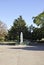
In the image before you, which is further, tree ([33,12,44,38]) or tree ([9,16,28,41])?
tree ([9,16,28,41])

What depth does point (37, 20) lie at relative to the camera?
6400cm

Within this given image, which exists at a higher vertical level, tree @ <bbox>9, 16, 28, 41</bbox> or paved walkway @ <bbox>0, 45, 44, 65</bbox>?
tree @ <bbox>9, 16, 28, 41</bbox>

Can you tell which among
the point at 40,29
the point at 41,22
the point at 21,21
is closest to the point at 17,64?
the point at 41,22

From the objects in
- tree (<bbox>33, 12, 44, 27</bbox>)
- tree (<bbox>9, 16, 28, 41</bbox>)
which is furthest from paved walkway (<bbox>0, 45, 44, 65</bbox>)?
tree (<bbox>9, 16, 28, 41</bbox>)

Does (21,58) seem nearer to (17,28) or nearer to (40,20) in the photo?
(40,20)

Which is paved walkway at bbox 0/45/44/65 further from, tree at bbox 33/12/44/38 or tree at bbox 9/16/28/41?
tree at bbox 9/16/28/41

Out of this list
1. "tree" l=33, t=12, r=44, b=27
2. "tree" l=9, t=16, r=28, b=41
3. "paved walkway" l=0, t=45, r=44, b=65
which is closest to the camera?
"paved walkway" l=0, t=45, r=44, b=65

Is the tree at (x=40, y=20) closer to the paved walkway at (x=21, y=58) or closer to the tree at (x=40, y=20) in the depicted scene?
the tree at (x=40, y=20)

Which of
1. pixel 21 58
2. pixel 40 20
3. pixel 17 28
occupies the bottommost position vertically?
pixel 21 58

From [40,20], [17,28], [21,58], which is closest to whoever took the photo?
[21,58]

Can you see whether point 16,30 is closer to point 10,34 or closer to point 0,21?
point 10,34

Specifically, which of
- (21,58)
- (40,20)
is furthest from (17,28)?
(21,58)

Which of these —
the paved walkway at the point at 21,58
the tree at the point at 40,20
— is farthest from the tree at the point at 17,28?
the paved walkway at the point at 21,58

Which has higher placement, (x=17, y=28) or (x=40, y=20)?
(x=40, y=20)
